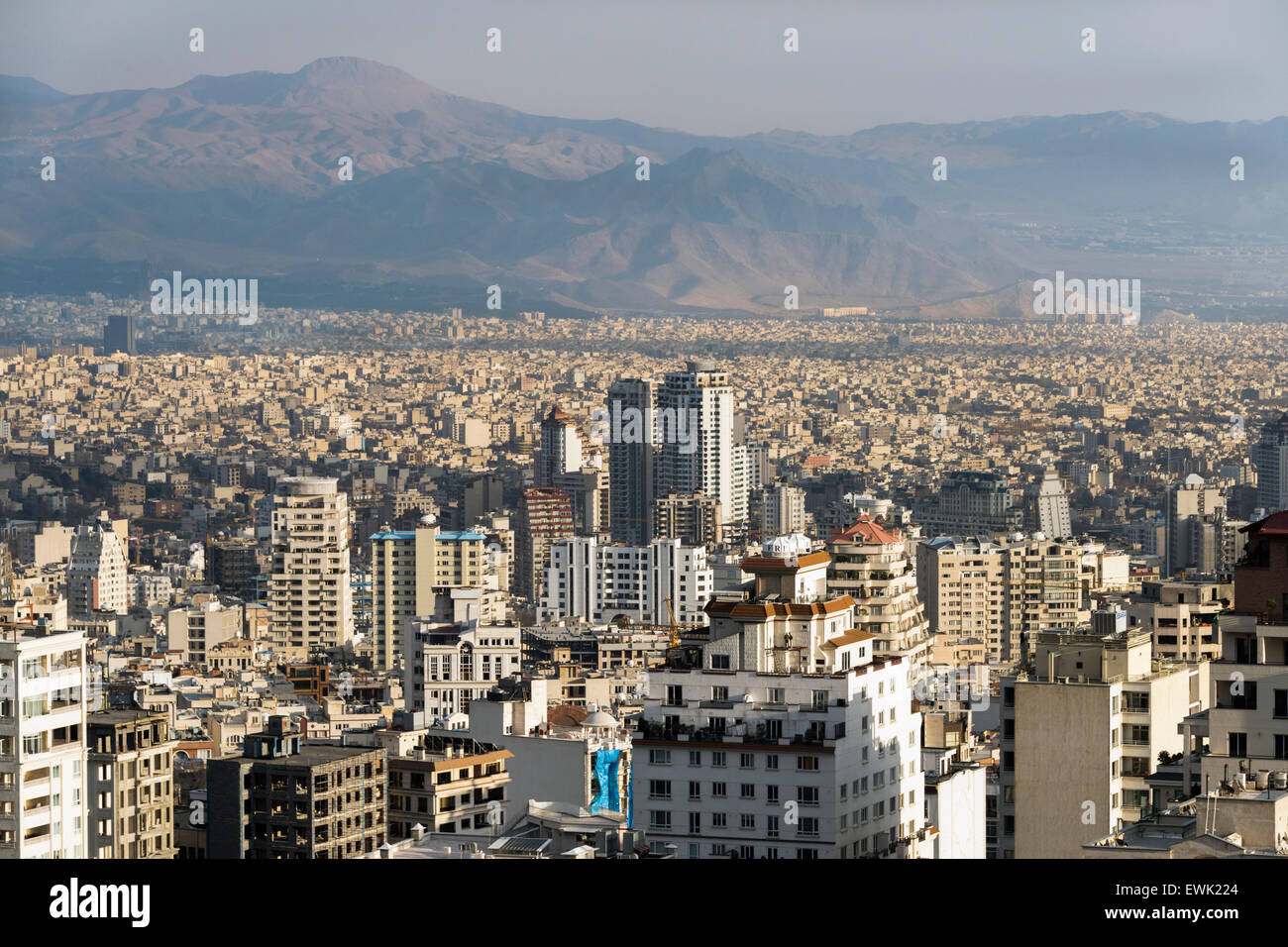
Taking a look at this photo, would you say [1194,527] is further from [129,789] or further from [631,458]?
[129,789]

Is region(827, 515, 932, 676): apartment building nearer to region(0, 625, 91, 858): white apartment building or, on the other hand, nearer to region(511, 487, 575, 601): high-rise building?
region(0, 625, 91, 858): white apartment building

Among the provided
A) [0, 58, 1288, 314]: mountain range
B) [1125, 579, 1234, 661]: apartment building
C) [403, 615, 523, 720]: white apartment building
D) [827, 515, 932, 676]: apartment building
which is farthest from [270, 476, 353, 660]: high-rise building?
[1125, 579, 1234, 661]: apartment building

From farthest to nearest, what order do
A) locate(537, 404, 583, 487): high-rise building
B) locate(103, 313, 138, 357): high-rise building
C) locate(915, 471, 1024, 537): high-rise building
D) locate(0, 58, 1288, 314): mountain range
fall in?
1. locate(103, 313, 138, 357): high-rise building
2. locate(0, 58, 1288, 314): mountain range
3. locate(537, 404, 583, 487): high-rise building
4. locate(915, 471, 1024, 537): high-rise building

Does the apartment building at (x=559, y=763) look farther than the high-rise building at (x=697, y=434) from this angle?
No

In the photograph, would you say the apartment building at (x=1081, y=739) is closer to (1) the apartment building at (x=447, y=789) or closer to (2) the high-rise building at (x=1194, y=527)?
(1) the apartment building at (x=447, y=789)

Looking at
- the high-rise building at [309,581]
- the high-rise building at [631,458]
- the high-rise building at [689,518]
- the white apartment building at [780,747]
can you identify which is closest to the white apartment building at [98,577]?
the high-rise building at [309,581]

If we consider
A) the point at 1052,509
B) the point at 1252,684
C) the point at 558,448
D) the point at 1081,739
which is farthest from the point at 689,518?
the point at 1252,684
